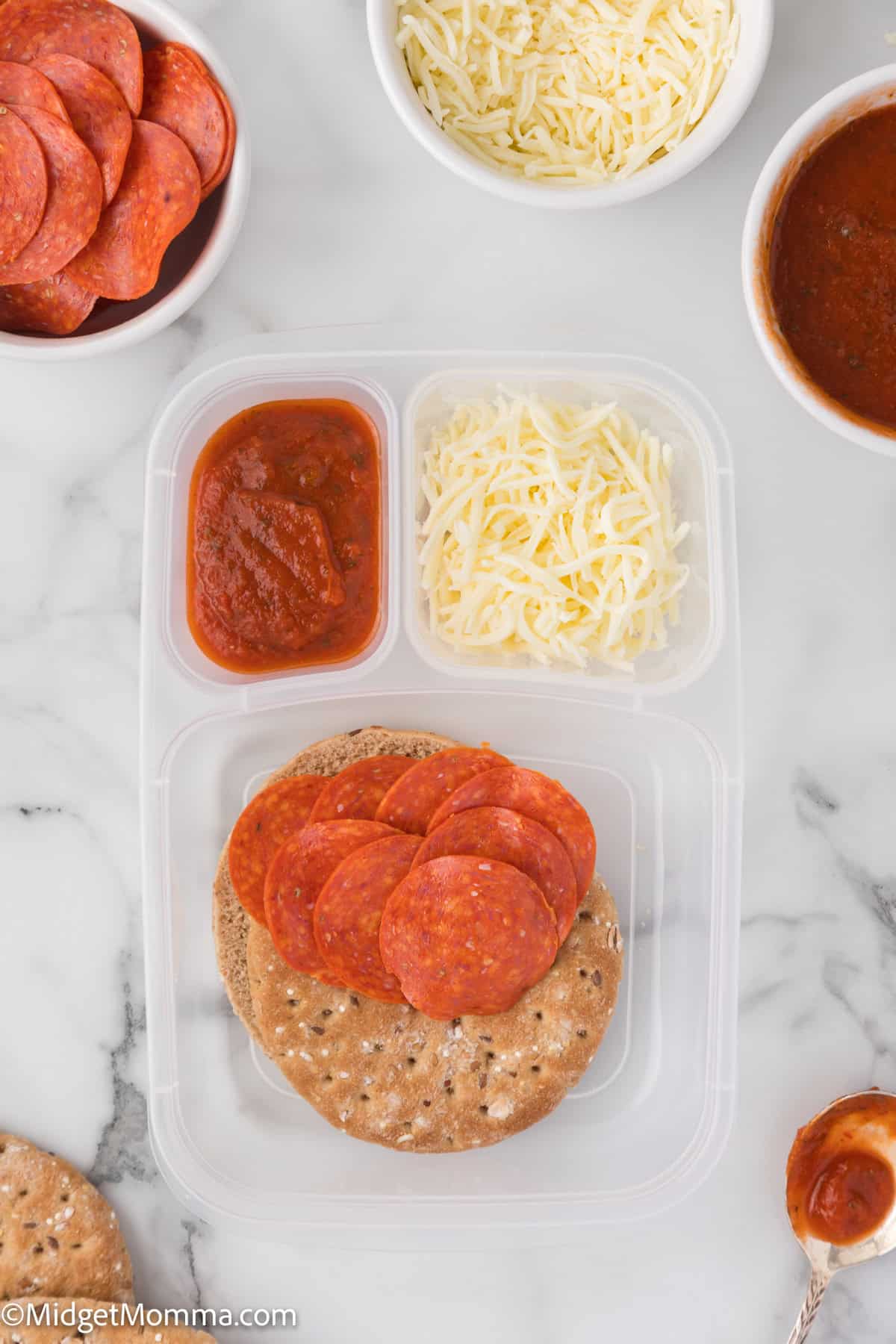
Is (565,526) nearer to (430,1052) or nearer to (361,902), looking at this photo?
(361,902)

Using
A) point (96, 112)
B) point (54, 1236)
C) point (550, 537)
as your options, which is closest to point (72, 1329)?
point (54, 1236)

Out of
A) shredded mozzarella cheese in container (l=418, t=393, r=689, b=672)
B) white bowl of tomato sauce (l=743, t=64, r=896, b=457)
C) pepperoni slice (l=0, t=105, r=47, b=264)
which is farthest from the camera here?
shredded mozzarella cheese in container (l=418, t=393, r=689, b=672)

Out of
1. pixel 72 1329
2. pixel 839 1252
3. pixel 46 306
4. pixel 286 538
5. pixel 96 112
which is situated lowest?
pixel 72 1329

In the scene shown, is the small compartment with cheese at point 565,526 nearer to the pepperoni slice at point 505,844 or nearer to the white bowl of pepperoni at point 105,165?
the pepperoni slice at point 505,844

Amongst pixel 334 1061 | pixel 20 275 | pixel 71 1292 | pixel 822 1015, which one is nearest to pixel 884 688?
pixel 822 1015

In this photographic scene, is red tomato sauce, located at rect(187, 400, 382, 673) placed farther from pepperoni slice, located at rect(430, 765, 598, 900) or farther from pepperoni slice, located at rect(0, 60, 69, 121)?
pepperoni slice, located at rect(0, 60, 69, 121)

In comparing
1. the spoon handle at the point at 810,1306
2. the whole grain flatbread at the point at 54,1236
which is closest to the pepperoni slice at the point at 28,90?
the whole grain flatbread at the point at 54,1236

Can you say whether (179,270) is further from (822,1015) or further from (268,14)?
(822,1015)

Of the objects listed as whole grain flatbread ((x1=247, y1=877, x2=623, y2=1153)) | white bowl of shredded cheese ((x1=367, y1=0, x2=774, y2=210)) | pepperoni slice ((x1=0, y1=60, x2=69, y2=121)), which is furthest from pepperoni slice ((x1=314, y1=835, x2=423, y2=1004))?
pepperoni slice ((x1=0, y1=60, x2=69, y2=121))
